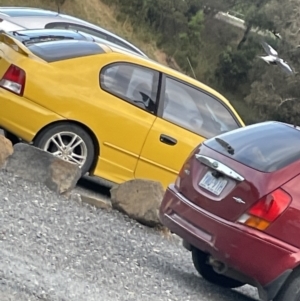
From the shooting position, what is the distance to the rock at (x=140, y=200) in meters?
8.73

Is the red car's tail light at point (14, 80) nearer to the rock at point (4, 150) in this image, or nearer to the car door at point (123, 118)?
the rock at point (4, 150)

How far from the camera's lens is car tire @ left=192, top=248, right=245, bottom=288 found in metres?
7.61

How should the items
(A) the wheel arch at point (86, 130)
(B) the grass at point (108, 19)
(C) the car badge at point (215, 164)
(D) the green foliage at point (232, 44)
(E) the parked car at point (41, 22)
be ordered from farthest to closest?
(D) the green foliage at point (232, 44) < (B) the grass at point (108, 19) < (E) the parked car at point (41, 22) < (A) the wheel arch at point (86, 130) < (C) the car badge at point (215, 164)

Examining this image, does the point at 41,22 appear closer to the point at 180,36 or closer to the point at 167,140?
the point at 167,140

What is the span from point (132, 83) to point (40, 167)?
5.34ft

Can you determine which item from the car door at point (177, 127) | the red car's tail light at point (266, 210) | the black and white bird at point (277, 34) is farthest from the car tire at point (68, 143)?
the black and white bird at point (277, 34)

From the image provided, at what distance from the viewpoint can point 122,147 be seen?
9.62 meters

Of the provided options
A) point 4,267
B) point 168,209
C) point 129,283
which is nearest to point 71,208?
point 168,209

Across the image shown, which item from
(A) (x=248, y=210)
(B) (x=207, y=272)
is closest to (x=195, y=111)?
(B) (x=207, y=272)

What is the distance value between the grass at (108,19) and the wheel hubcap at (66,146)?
27715 millimetres

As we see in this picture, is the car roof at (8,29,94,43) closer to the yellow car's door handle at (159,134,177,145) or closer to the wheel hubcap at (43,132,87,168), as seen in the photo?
the wheel hubcap at (43,132,87,168)

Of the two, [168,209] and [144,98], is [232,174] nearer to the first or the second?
[168,209]

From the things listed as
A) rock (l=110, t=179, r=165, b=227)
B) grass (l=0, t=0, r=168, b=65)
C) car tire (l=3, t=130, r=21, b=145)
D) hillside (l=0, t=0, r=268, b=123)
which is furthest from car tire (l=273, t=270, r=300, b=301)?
hillside (l=0, t=0, r=268, b=123)

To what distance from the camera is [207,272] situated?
763 centimetres
